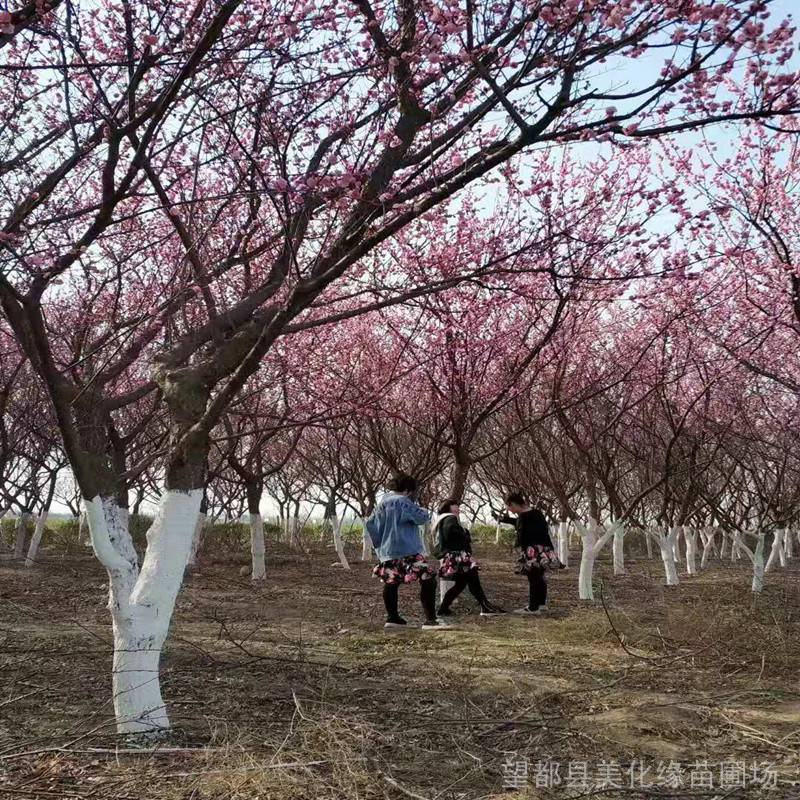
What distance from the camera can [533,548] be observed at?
357 inches

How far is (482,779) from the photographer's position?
12.1 feet

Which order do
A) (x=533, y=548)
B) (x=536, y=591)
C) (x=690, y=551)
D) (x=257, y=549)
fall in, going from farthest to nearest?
1. (x=690, y=551)
2. (x=257, y=549)
3. (x=536, y=591)
4. (x=533, y=548)

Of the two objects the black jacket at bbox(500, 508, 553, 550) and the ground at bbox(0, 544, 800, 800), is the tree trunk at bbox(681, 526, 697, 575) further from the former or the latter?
the black jacket at bbox(500, 508, 553, 550)

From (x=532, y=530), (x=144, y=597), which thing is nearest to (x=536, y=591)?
(x=532, y=530)

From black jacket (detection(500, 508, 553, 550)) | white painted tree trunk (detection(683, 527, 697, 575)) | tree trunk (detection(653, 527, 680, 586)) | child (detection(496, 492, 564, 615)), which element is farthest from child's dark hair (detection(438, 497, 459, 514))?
white painted tree trunk (detection(683, 527, 697, 575))

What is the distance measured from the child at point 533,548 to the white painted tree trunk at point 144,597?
535cm

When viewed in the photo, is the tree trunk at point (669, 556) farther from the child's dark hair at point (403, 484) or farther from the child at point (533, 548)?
the child's dark hair at point (403, 484)

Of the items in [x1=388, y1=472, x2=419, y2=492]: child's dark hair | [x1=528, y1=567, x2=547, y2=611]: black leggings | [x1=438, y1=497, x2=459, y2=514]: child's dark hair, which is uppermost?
[x1=388, y1=472, x2=419, y2=492]: child's dark hair

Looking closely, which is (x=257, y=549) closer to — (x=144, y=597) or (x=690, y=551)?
(x=144, y=597)

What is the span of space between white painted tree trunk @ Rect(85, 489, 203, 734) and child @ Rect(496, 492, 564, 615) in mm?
5352

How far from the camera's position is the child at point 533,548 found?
908 cm

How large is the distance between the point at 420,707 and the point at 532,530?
447 cm

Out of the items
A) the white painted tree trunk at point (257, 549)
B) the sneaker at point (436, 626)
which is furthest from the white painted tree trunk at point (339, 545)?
the sneaker at point (436, 626)

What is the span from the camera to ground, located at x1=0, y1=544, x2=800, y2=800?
138 inches
